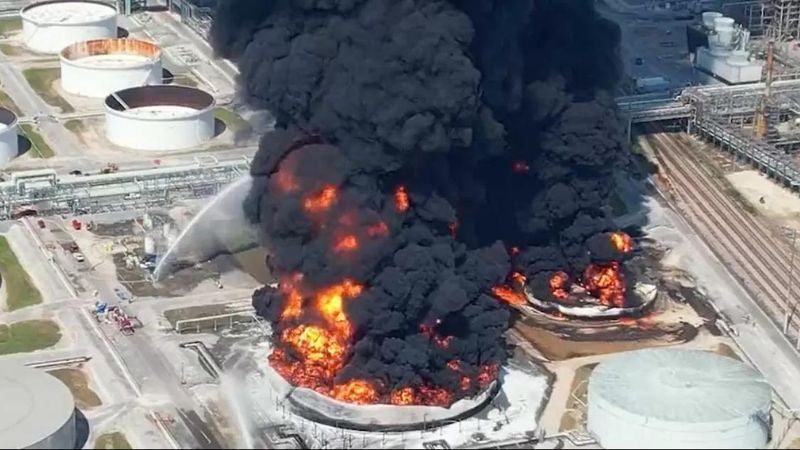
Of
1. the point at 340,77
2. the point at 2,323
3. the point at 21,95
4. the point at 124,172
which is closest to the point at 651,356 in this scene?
the point at 340,77

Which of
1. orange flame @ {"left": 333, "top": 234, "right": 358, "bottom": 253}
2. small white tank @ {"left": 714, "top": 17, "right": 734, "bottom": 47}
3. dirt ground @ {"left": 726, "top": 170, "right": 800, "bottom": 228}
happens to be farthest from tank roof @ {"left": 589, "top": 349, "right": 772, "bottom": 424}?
small white tank @ {"left": 714, "top": 17, "right": 734, "bottom": 47}

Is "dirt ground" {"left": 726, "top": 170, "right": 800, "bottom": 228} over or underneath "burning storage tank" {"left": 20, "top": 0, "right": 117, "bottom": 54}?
underneath

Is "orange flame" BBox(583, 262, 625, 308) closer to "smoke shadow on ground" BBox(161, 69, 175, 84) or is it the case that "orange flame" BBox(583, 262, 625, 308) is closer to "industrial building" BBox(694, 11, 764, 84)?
"industrial building" BBox(694, 11, 764, 84)

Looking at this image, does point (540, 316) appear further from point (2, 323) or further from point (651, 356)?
point (2, 323)

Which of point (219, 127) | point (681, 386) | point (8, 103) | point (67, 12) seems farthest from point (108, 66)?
point (681, 386)

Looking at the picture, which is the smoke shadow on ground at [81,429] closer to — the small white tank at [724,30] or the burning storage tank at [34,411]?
the burning storage tank at [34,411]
